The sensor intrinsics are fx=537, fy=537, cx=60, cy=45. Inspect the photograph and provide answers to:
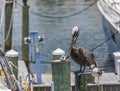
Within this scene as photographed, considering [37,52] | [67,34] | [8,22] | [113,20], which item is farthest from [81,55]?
[67,34]

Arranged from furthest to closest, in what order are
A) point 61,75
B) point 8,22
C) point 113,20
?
point 113,20, point 8,22, point 61,75

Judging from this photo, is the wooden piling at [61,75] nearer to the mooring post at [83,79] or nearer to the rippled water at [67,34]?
the mooring post at [83,79]

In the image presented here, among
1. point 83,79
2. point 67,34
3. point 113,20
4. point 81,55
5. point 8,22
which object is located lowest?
point 83,79

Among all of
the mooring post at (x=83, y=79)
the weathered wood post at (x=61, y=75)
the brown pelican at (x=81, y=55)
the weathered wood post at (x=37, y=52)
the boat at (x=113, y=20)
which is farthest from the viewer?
the boat at (x=113, y=20)

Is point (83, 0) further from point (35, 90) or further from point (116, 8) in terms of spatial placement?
point (35, 90)

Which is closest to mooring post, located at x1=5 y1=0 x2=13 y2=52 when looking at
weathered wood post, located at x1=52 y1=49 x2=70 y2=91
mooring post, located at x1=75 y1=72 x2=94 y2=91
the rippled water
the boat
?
the rippled water

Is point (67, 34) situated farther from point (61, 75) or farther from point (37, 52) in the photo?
point (61, 75)

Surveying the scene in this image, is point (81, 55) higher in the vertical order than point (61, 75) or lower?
higher

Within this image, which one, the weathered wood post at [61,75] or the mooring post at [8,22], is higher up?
the mooring post at [8,22]

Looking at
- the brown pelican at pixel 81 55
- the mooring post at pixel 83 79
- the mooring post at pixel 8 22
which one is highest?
the mooring post at pixel 8 22

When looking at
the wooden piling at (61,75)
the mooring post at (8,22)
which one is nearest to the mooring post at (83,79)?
the wooden piling at (61,75)

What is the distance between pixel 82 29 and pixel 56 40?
21.9 feet

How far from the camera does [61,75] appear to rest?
12.8 meters

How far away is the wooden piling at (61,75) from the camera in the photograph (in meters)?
12.7
